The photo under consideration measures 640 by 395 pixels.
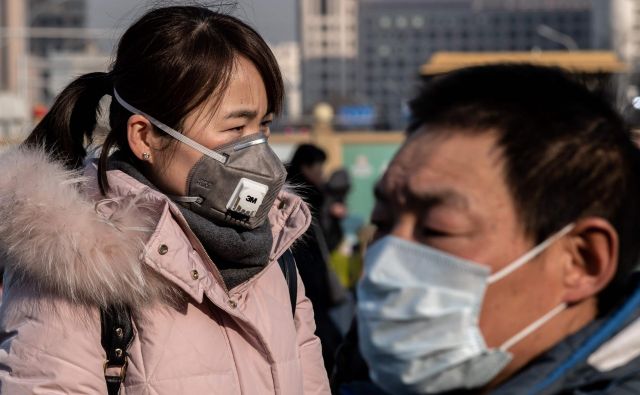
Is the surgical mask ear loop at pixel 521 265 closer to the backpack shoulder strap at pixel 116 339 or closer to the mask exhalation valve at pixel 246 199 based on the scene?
the backpack shoulder strap at pixel 116 339

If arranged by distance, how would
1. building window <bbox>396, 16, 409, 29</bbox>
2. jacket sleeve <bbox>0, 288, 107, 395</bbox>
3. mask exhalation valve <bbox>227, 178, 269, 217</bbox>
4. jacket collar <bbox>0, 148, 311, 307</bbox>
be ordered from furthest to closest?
1. building window <bbox>396, 16, 409, 29</bbox>
2. mask exhalation valve <bbox>227, 178, 269, 217</bbox>
3. jacket collar <bbox>0, 148, 311, 307</bbox>
4. jacket sleeve <bbox>0, 288, 107, 395</bbox>

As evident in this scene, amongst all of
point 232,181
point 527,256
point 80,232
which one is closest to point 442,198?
point 527,256

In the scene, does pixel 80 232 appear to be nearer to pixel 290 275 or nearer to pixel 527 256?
pixel 290 275

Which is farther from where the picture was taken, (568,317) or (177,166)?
(177,166)

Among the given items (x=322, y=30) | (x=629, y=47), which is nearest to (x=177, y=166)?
(x=629, y=47)

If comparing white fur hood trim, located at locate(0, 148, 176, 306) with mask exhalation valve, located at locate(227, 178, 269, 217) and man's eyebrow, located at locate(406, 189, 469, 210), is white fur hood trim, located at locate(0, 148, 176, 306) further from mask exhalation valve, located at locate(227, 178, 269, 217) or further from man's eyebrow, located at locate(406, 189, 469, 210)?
man's eyebrow, located at locate(406, 189, 469, 210)

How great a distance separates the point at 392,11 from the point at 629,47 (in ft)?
377

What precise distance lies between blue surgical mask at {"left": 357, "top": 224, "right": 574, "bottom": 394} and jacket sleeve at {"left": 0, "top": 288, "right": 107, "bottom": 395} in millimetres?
1006

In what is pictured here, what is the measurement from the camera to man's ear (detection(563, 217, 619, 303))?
1760 mm

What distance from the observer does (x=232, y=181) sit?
3.06m

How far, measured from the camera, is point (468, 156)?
179cm

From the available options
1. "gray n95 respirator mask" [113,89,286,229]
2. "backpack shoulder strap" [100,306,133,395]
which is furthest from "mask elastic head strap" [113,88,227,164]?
"backpack shoulder strap" [100,306,133,395]

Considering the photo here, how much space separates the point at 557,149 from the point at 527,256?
172 mm

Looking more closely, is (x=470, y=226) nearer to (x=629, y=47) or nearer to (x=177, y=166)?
(x=177, y=166)
